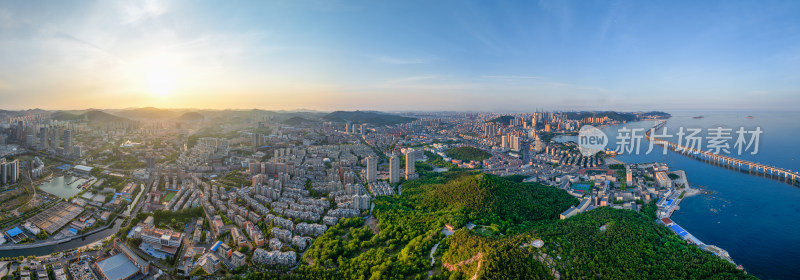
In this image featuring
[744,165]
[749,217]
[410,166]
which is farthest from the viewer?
[744,165]

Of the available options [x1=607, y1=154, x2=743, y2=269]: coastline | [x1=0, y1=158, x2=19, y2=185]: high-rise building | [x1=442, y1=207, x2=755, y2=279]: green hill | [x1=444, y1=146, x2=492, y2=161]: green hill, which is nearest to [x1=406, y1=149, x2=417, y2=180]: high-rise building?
[x1=444, y1=146, x2=492, y2=161]: green hill

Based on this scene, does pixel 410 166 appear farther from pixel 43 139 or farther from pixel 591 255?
pixel 43 139

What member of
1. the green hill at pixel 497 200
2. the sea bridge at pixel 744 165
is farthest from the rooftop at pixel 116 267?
the sea bridge at pixel 744 165

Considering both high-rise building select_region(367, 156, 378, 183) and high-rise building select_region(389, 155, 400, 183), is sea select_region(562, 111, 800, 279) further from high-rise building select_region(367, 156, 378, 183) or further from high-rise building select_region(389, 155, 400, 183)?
high-rise building select_region(367, 156, 378, 183)

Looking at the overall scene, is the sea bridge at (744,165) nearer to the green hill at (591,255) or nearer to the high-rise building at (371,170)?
the green hill at (591,255)

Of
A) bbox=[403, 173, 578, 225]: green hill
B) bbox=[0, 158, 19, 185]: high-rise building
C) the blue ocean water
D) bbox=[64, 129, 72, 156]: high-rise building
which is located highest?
bbox=[64, 129, 72, 156]: high-rise building

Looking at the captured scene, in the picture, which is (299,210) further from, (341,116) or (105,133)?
(341,116)

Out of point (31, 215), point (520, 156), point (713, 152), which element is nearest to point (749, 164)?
point (713, 152)

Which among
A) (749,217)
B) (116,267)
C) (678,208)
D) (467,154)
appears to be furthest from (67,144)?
(749,217)
